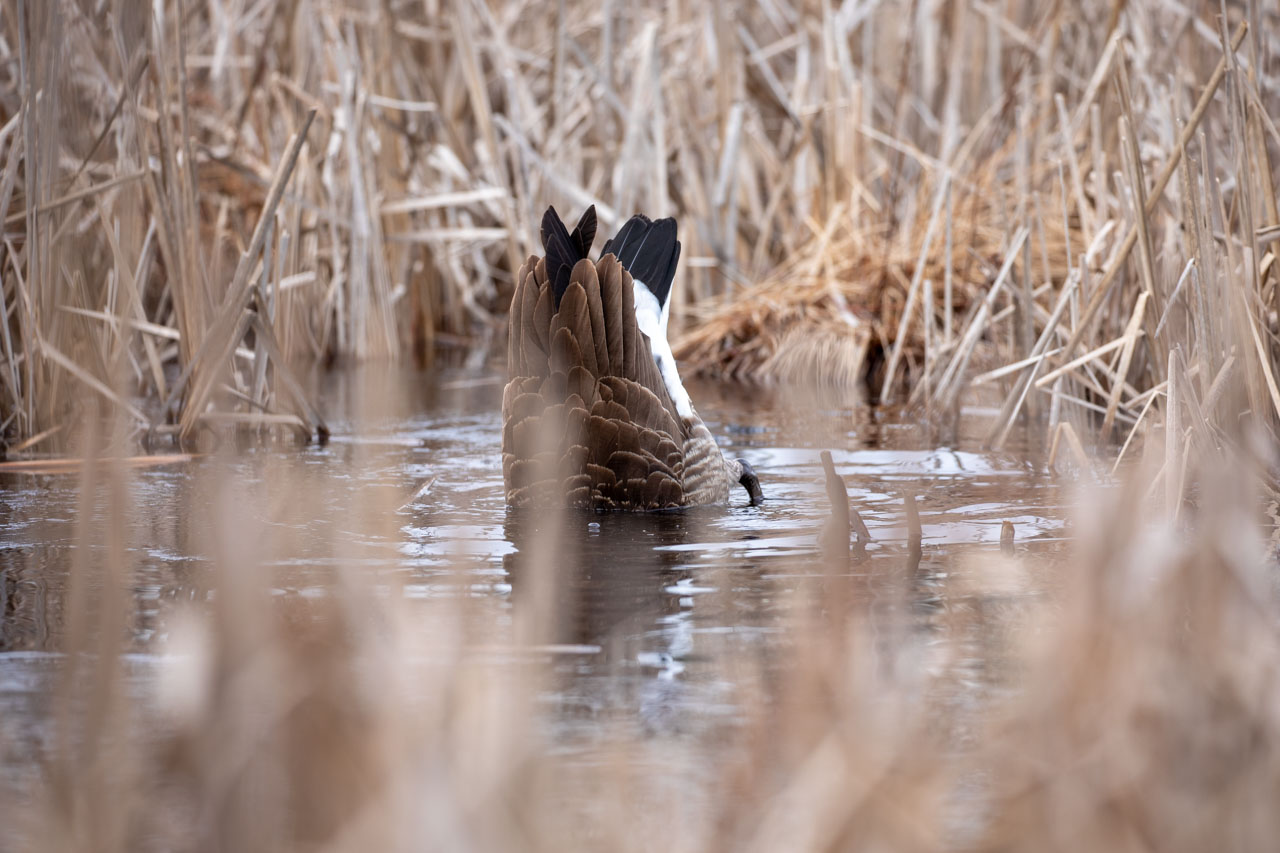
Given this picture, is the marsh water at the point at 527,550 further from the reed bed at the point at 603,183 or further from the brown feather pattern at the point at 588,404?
the reed bed at the point at 603,183

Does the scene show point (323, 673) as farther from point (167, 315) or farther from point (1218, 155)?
point (167, 315)

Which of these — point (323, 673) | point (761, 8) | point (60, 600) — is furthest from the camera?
point (761, 8)

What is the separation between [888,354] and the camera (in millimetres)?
7559

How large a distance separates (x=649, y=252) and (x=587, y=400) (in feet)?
2.39

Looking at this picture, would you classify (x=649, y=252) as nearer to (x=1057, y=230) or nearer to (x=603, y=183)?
(x=1057, y=230)

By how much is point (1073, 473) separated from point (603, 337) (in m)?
1.55

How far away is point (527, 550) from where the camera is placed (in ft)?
11.8

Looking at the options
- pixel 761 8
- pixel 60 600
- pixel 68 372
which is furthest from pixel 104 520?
pixel 761 8

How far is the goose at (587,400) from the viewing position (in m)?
3.96

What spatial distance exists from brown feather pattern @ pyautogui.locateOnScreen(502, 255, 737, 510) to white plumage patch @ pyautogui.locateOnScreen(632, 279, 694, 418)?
10cm

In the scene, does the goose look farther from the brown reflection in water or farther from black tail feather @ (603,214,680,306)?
black tail feather @ (603,214,680,306)

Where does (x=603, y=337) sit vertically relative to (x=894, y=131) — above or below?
below

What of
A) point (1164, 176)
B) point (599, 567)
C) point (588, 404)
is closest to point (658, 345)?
point (588, 404)

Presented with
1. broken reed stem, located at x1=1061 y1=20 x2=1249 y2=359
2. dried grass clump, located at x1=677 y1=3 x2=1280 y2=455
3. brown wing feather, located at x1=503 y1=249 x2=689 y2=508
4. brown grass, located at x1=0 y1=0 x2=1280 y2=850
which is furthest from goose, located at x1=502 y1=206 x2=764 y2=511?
dried grass clump, located at x1=677 y1=3 x2=1280 y2=455
